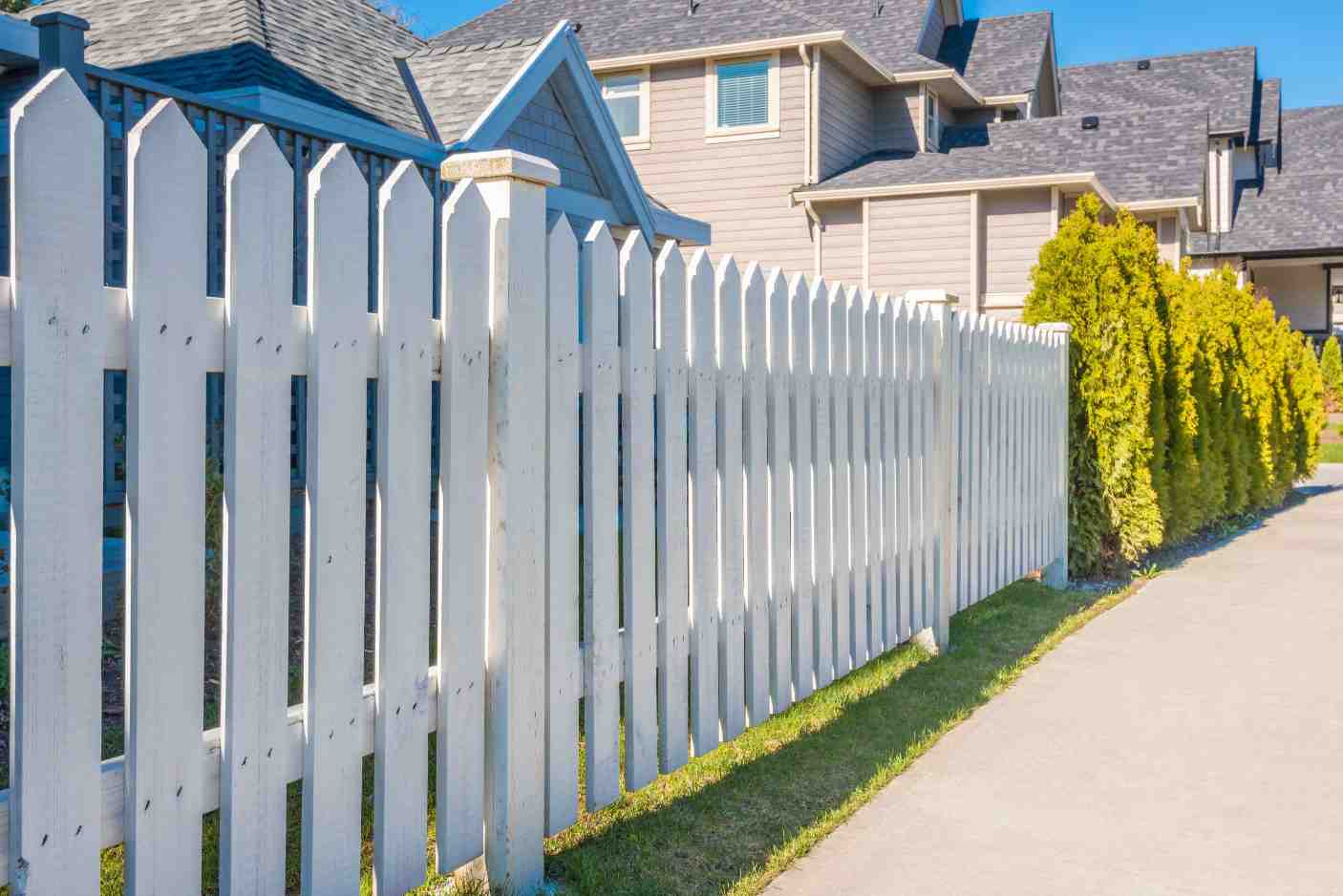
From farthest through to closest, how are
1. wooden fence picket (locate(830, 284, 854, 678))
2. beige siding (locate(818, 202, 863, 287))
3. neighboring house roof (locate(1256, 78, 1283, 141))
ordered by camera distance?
neighboring house roof (locate(1256, 78, 1283, 141)) < beige siding (locate(818, 202, 863, 287)) < wooden fence picket (locate(830, 284, 854, 678))

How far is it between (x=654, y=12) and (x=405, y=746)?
21666mm

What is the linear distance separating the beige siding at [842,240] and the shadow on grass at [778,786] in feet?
50.7

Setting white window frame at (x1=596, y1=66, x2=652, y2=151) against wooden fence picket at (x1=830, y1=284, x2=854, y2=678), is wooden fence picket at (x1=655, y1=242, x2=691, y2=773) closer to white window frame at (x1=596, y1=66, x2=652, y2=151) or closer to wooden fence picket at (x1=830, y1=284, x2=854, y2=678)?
wooden fence picket at (x1=830, y1=284, x2=854, y2=678)

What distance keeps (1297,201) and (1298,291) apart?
2.95 meters

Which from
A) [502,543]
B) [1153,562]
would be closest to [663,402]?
[502,543]

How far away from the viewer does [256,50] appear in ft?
31.1

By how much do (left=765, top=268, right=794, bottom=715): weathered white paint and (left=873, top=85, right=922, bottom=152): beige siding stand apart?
1946cm

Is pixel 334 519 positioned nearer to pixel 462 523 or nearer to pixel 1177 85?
pixel 462 523

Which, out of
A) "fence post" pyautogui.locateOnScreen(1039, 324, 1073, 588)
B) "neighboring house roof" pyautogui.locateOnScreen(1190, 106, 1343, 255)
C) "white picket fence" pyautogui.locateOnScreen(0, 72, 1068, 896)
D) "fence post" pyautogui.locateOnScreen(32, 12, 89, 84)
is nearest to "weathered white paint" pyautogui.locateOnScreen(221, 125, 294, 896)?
"white picket fence" pyautogui.locateOnScreen(0, 72, 1068, 896)

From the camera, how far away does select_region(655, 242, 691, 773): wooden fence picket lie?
3621 mm

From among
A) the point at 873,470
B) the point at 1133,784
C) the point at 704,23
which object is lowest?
the point at 1133,784

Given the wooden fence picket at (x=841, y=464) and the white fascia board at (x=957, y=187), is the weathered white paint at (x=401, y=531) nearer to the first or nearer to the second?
the wooden fence picket at (x=841, y=464)

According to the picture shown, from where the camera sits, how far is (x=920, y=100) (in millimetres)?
22672

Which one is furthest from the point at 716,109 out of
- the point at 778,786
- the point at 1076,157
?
the point at 778,786
